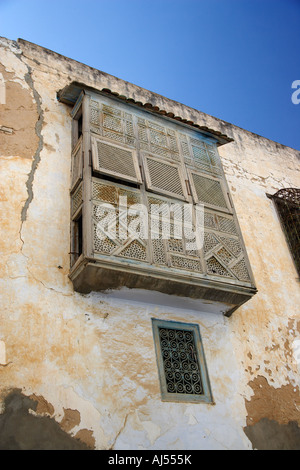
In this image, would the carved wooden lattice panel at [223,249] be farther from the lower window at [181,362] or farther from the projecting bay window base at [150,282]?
the lower window at [181,362]

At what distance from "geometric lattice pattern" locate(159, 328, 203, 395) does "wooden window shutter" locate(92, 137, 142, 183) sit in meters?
2.05

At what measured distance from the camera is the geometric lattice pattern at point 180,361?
542 cm

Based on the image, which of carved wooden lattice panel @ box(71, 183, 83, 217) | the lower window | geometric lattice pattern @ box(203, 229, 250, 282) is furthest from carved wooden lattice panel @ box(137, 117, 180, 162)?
the lower window

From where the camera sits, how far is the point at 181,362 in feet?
18.4

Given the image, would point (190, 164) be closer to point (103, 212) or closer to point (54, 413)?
point (103, 212)

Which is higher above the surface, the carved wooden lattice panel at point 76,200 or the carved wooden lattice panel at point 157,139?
the carved wooden lattice panel at point 157,139

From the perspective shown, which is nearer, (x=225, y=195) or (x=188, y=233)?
(x=188, y=233)

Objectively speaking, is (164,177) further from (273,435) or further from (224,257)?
(273,435)

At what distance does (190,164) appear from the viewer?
713 centimetres

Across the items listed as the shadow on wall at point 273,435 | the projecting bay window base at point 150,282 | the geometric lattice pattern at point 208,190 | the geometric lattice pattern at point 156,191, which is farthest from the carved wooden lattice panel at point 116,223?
the shadow on wall at point 273,435

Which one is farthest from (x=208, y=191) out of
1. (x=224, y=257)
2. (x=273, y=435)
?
(x=273, y=435)

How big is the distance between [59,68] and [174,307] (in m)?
4.56

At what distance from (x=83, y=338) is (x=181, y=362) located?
4.08ft
